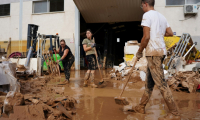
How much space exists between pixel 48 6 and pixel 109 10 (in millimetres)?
5144

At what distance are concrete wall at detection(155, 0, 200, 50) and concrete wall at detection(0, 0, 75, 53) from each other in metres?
6.76

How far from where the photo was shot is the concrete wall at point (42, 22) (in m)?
13.2

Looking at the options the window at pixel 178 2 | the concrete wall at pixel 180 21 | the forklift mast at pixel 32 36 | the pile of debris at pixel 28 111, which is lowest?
the pile of debris at pixel 28 111

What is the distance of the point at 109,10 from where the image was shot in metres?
12.8

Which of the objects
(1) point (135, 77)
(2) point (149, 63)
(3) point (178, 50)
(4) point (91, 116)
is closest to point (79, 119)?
(4) point (91, 116)

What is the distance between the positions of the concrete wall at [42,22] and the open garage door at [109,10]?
1.34 m

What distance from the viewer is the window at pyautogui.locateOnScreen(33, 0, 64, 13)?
1360 centimetres

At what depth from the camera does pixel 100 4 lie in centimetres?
1193

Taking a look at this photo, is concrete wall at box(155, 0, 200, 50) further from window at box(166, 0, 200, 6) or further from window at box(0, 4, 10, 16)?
window at box(0, 4, 10, 16)

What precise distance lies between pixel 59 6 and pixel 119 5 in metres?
5.01

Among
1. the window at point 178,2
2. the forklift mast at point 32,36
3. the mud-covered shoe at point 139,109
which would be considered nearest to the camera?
the mud-covered shoe at point 139,109

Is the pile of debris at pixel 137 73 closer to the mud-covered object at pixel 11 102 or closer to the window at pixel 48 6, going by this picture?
the mud-covered object at pixel 11 102

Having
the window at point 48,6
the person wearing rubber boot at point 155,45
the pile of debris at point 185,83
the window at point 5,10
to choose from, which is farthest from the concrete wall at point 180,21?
the window at point 5,10

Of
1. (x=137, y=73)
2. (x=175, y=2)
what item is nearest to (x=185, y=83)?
(x=137, y=73)
